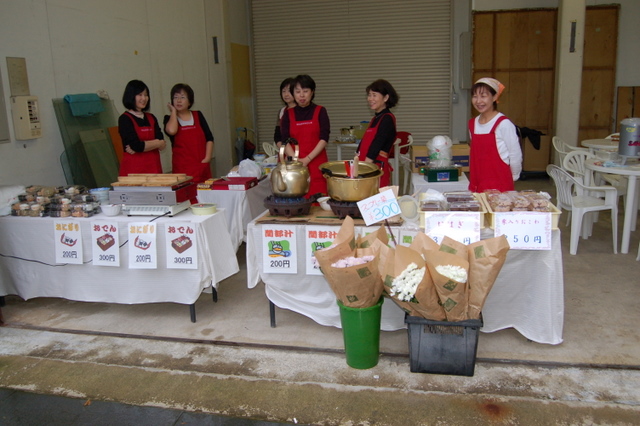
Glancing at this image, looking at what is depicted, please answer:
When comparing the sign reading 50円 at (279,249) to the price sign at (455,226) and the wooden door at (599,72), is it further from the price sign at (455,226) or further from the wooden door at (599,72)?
the wooden door at (599,72)

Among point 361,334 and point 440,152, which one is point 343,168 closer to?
point 361,334

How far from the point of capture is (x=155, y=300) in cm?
380

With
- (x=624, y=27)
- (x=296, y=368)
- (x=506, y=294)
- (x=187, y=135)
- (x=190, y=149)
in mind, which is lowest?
(x=296, y=368)

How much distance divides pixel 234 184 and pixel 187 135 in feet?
2.85

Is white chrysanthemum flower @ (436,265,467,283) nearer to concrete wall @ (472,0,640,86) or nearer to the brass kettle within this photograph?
the brass kettle

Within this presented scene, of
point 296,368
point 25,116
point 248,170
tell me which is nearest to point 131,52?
point 25,116

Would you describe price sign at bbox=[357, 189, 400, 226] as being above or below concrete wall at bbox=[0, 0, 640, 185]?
below

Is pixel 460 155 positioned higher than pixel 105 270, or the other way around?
pixel 460 155

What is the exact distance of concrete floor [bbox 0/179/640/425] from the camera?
2760 mm

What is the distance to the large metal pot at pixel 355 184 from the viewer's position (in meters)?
3.27

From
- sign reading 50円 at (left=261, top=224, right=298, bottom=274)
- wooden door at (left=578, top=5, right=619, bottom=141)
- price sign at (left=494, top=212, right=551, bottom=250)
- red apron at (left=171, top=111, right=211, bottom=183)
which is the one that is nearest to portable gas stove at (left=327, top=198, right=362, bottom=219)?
sign reading 50円 at (left=261, top=224, right=298, bottom=274)

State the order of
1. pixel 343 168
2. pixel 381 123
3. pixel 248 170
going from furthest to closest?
pixel 248 170 → pixel 381 123 → pixel 343 168

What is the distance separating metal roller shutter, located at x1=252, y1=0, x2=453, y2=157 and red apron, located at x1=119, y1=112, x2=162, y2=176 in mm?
6366

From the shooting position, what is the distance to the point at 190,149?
5223mm
